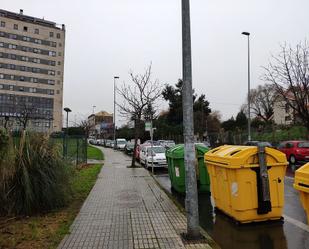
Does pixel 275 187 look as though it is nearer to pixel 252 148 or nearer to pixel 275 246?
pixel 252 148

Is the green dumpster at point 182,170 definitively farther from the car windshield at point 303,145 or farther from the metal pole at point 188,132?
the car windshield at point 303,145

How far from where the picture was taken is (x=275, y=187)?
25.1 ft

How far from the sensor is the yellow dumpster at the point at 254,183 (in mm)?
7434

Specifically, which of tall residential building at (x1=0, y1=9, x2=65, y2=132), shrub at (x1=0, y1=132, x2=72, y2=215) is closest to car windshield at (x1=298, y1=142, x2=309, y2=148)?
shrub at (x1=0, y1=132, x2=72, y2=215)

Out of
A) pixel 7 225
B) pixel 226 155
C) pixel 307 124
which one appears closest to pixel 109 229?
pixel 7 225

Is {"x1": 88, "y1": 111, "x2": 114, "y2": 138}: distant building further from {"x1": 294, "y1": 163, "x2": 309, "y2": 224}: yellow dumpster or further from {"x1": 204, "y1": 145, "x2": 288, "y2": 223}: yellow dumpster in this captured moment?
{"x1": 294, "y1": 163, "x2": 309, "y2": 224}: yellow dumpster

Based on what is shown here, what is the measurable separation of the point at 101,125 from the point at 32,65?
27.1 metres

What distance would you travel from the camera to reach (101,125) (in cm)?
11906

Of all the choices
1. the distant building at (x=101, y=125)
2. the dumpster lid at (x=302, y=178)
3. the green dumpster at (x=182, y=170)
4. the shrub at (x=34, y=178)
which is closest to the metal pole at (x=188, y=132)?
the dumpster lid at (x=302, y=178)

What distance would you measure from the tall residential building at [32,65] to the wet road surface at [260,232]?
96918 mm

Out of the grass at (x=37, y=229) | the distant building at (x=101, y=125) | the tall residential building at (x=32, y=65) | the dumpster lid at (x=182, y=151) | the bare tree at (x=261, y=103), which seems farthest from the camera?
the distant building at (x=101, y=125)


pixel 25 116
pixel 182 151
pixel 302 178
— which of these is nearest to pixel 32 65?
pixel 25 116

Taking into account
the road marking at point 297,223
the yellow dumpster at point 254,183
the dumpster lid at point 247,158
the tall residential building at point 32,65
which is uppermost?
the tall residential building at point 32,65

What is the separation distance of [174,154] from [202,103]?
63.5 m
